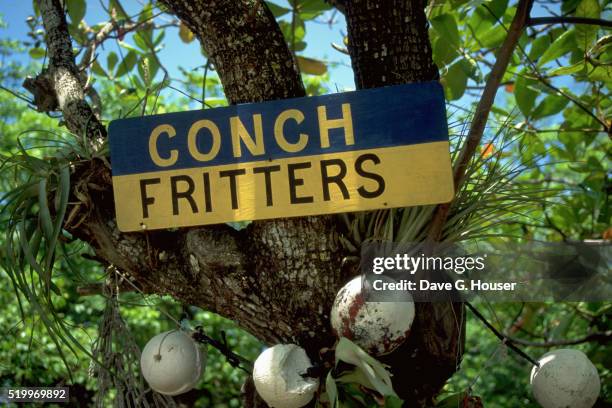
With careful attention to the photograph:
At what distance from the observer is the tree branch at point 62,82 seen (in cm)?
152

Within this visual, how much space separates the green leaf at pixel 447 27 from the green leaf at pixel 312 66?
2.14 ft

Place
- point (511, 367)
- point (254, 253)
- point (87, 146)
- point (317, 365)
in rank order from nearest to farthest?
point (317, 365) → point (254, 253) → point (87, 146) → point (511, 367)

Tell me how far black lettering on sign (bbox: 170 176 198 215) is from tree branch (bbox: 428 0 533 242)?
47cm

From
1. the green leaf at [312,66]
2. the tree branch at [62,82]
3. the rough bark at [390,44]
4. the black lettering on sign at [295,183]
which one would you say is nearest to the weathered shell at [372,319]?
the black lettering on sign at [295,183]

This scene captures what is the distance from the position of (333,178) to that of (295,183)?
0.24 feet

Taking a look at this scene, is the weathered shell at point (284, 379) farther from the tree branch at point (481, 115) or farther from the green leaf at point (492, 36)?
the green leaf at point (492, 36)

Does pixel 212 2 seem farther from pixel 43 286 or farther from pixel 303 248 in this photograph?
pixel 43 286

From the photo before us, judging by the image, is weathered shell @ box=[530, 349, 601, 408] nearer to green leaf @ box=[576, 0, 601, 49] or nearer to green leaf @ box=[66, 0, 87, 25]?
green leaf @ box=[576, 0, 601, 49]

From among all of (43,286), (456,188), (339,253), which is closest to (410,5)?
(456,188)

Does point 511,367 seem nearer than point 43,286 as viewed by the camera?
No

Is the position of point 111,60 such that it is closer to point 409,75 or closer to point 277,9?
point 277,9

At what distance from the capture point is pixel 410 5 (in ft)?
4.44

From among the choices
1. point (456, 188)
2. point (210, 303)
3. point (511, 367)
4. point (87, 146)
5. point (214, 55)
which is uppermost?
point (214, 55)

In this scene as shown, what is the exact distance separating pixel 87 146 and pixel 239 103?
0.36 metres
